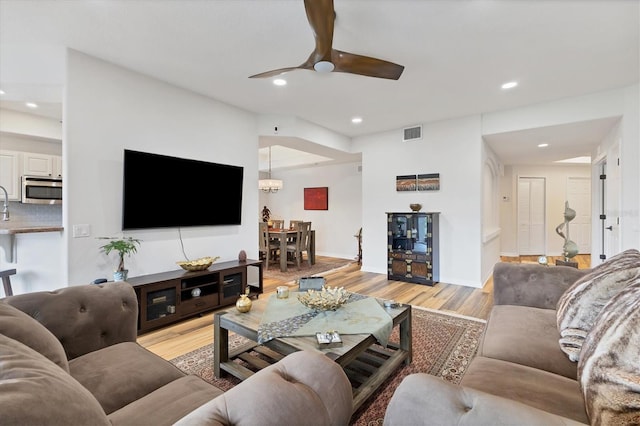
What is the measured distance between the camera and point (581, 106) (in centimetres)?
377

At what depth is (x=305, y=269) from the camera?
5.88m

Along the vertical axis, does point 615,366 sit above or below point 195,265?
above

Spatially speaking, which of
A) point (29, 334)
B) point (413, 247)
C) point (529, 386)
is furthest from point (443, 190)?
point (29, 334)

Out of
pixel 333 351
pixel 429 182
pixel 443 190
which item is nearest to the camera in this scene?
pixel 333 351

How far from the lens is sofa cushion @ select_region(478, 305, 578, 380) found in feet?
4.54

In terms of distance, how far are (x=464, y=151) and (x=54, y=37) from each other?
5054mm

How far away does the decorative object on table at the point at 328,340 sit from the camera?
1.63 metres

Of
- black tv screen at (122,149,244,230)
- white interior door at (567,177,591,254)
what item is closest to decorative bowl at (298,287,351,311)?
black tv screen at (122,149,244,230)

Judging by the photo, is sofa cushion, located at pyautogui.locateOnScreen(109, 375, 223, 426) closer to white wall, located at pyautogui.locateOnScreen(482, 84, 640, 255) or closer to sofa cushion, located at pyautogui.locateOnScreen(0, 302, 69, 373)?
sofa cushion, located at pyautogui.locateOnScreen(0, 302, 69, 373)

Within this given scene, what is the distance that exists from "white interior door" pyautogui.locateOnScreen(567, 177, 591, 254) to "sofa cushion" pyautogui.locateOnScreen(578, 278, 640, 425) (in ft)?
27.7

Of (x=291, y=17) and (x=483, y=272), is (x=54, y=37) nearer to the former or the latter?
(x=291, y=17)

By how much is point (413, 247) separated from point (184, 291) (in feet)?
11.4

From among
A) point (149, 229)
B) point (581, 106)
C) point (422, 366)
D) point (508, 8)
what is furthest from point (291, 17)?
point (581, 106)

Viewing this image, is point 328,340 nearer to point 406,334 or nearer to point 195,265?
point 406,334
